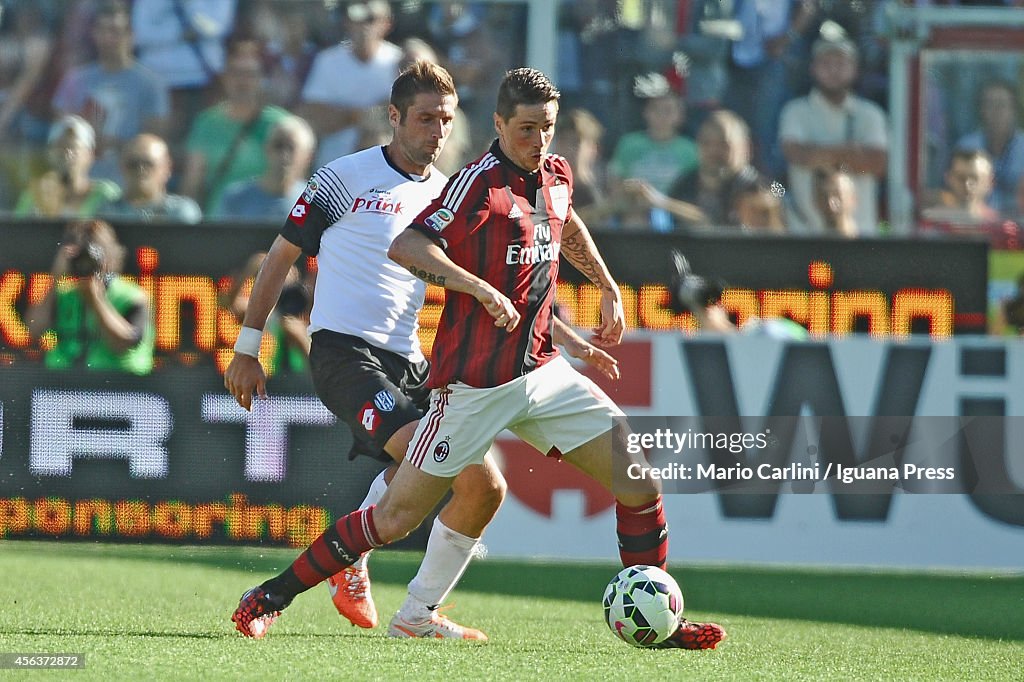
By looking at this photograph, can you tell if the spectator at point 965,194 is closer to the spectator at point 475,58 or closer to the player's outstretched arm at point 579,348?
the spectator at point 475,58

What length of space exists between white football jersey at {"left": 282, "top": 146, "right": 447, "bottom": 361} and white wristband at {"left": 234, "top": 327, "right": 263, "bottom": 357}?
1.49ft

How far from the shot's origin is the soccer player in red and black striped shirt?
5348 mm

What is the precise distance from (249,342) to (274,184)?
4759mm

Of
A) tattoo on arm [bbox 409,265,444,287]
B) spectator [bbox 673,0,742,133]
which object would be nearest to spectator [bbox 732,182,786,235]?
spectator [bbox 673,0,742,133]

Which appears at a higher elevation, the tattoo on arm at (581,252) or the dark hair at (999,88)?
the dark hair at (999,88)

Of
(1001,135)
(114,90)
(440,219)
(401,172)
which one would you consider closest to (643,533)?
(440,219)

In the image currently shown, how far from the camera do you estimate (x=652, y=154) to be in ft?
35.3

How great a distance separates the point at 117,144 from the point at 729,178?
4124 mm

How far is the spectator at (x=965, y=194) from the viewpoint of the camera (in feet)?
35.5

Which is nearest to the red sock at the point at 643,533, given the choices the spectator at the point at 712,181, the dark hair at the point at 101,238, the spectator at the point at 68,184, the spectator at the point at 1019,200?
the dark hair at the point at 101,238

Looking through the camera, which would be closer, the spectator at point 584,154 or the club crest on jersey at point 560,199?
the club crest on jersey at point 560,199

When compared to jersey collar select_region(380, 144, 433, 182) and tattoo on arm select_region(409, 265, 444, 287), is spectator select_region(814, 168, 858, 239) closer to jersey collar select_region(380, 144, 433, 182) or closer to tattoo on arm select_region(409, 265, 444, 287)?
jersey collar select_region(380, 144, 433, 182)

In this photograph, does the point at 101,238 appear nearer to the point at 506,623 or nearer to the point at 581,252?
the point at 506,623

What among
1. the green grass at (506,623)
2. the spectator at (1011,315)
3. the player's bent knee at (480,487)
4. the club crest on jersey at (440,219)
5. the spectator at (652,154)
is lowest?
the green grass at (506,623)
